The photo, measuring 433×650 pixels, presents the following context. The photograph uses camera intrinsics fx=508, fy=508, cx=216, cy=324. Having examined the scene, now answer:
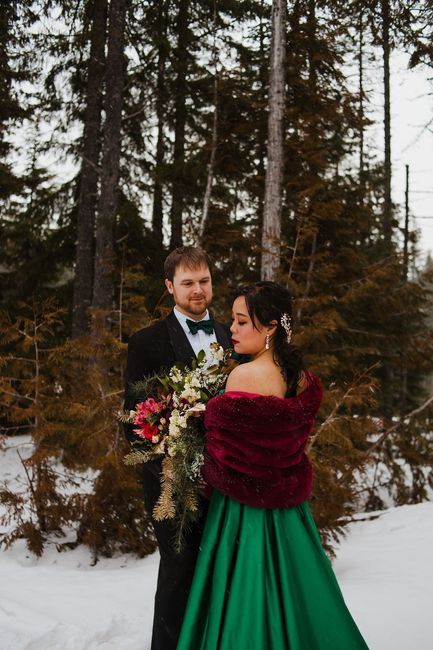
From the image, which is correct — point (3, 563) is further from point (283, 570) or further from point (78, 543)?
point (283, 570)

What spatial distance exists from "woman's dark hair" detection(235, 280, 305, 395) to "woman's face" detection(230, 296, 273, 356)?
0.02 meters

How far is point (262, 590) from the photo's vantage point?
2.32 metres

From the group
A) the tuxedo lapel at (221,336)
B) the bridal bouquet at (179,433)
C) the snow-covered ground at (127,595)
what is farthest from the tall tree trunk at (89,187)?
the bridal bouquet at (179,433)

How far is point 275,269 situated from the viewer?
8141 millimetres

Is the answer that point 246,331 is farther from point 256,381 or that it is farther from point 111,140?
point 111,140

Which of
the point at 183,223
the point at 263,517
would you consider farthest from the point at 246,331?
the point at 183,223

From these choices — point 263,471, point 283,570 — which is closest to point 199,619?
point 283,570

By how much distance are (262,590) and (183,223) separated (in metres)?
8.29

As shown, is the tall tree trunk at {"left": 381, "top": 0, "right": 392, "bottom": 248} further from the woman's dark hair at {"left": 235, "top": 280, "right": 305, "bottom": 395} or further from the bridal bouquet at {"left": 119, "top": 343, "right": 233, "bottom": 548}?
the bridal bouquet at {"left": 119, "top": 343, "right": 233, "bottom": 548}

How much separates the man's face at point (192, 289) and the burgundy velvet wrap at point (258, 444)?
2.78 ft

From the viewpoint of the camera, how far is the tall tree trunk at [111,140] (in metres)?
10.1

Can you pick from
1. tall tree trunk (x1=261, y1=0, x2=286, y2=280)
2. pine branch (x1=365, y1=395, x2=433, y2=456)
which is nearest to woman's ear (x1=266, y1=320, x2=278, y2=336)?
pine branch (x1=365, y1=395, x2=433, y2=456)

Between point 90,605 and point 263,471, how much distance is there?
259cm

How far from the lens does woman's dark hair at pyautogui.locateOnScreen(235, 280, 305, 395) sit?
2.51 m
